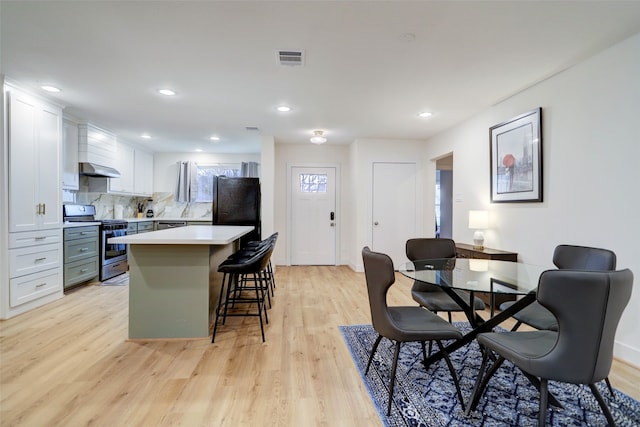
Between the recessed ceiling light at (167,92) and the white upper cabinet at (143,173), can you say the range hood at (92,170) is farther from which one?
the recessed ceiling light at (167,92)

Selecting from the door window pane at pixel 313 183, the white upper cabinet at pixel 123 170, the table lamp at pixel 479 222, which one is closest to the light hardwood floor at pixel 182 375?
the table lamp at pixel 479 222

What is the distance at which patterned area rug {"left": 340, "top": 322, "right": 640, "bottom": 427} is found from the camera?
5.16 ft

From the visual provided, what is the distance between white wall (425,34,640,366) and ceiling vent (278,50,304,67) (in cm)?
235

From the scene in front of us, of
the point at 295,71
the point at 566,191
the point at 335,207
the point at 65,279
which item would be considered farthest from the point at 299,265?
the point at 566,191

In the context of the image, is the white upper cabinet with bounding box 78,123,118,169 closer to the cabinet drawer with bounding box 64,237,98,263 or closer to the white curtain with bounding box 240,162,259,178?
the cabinet drawer with bounding box 64,237,98,263

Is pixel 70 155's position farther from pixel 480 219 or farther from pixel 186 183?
pixel 480 219

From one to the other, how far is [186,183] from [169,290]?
4.30 m

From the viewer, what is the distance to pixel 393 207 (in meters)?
5.36

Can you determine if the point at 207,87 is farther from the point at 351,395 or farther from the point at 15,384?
the point at 351,395

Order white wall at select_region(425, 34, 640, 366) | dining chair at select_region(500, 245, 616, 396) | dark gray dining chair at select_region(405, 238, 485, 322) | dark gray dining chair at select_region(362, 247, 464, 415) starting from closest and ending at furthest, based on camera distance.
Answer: dark gray dining chair at select_region(362, 247, 464, 415) → dining chair at select_region(500, 245, 616, 396) → white wall at select_region(425, 34, 640, 366) → dark gray dining chair at select_region(405, 238, 485, 322)

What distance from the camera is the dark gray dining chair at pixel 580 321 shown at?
117 centimetres

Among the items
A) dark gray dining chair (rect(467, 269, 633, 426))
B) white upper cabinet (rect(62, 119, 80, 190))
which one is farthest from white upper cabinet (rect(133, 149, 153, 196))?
dark gray dining chair (rect(467, 269, 633, 426))

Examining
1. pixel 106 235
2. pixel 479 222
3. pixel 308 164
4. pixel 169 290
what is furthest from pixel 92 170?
pixel 479 222

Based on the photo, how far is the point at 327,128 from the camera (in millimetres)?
4605
